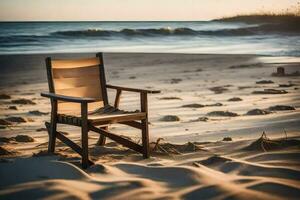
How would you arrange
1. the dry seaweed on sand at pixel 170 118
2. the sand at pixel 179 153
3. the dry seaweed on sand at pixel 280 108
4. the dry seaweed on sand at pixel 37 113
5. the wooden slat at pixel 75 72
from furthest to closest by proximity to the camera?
the dry seaweed on sand at pixel 37 113, the dry seaweed on sand at pixel 280 108, the dry seaweed on sand at pixel 170 118, the wooden slat at pixel 75 72, the sand at pixel 179 153

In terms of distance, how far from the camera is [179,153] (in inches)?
183

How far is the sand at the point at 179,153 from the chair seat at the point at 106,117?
0.41m

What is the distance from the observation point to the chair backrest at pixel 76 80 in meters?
4.95

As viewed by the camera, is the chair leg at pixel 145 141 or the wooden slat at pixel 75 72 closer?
the chair leg at pixel 145 141

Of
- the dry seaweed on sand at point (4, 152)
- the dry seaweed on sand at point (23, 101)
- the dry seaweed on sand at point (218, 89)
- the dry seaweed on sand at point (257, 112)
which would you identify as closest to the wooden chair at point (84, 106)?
the dry seaweed on sand at point (4, 152)

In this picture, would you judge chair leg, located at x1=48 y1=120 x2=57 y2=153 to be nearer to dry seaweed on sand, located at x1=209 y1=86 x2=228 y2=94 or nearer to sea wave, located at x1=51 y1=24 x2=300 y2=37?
dry seaweed on sand, located at x1=209 y1=86 x2=228 y2=94

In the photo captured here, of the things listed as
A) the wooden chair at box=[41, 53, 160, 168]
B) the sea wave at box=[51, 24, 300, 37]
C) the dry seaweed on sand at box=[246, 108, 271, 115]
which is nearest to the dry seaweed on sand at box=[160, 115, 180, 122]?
the dry seaweed on sand at box=[246, 108, 271, 115]

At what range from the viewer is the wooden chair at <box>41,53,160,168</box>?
4.15 metres

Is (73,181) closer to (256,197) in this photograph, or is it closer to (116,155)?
(116,155)

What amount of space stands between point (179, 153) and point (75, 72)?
1.65 m

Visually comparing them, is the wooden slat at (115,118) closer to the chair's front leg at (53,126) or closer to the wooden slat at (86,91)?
the chair's front leg at (53,126)

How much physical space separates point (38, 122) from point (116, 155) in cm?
241

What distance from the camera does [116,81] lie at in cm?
1120

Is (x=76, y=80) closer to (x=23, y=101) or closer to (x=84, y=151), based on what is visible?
(x=84, y=151)
